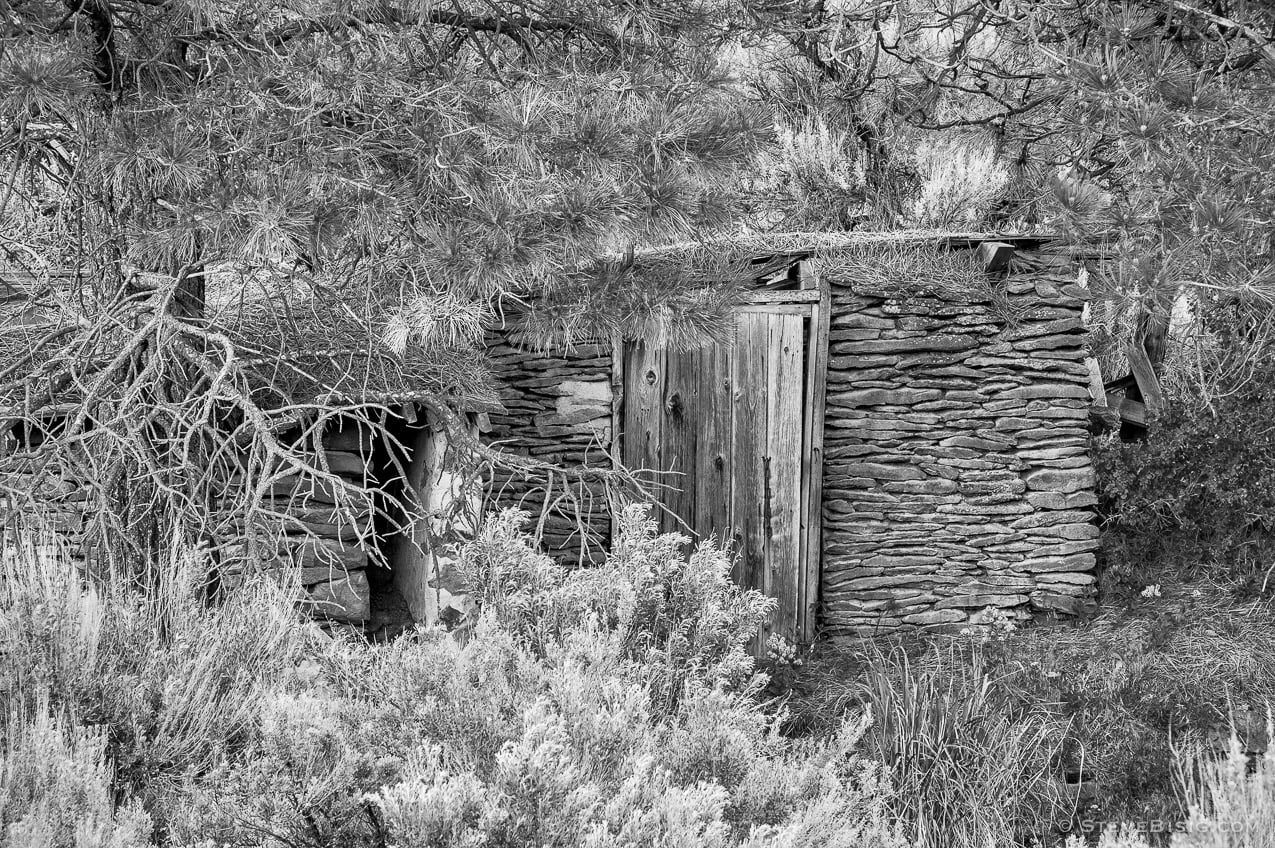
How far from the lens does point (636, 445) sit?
640 centimetres

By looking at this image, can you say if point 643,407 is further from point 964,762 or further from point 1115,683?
point 1115,683

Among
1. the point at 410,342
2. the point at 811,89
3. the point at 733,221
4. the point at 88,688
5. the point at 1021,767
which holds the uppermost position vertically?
the point at 811,89

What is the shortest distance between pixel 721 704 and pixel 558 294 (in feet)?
6.25

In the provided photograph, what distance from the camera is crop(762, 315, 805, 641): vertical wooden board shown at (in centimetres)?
629

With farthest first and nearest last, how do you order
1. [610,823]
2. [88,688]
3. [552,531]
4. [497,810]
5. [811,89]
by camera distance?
[811,89] → [552,531] → [88,688] → [610,823] → [497,810]

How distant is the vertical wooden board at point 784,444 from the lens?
20.6ft

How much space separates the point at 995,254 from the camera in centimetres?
630

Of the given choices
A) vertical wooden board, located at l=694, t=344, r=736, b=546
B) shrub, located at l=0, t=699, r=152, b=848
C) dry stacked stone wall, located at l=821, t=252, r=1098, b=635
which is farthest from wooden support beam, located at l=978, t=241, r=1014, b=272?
shrub, located at l=0, t=699, r=152, b=848

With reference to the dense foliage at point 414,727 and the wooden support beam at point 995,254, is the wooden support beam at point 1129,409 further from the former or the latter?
the dense foliage at point 414,727

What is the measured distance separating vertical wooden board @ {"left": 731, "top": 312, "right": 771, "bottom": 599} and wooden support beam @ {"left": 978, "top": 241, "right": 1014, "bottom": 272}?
4.44 ft

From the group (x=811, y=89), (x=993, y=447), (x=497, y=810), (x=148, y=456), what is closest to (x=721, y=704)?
(x=497, y=810)

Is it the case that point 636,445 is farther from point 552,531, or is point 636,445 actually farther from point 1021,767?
point 1021,767

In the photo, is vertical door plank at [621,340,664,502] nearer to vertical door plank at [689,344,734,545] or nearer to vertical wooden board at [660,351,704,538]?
vertical wooden board at [660,351,704,538]

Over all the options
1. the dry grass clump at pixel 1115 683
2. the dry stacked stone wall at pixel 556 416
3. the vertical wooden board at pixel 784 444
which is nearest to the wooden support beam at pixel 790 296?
the vertical wooden board at pixel 784 444
